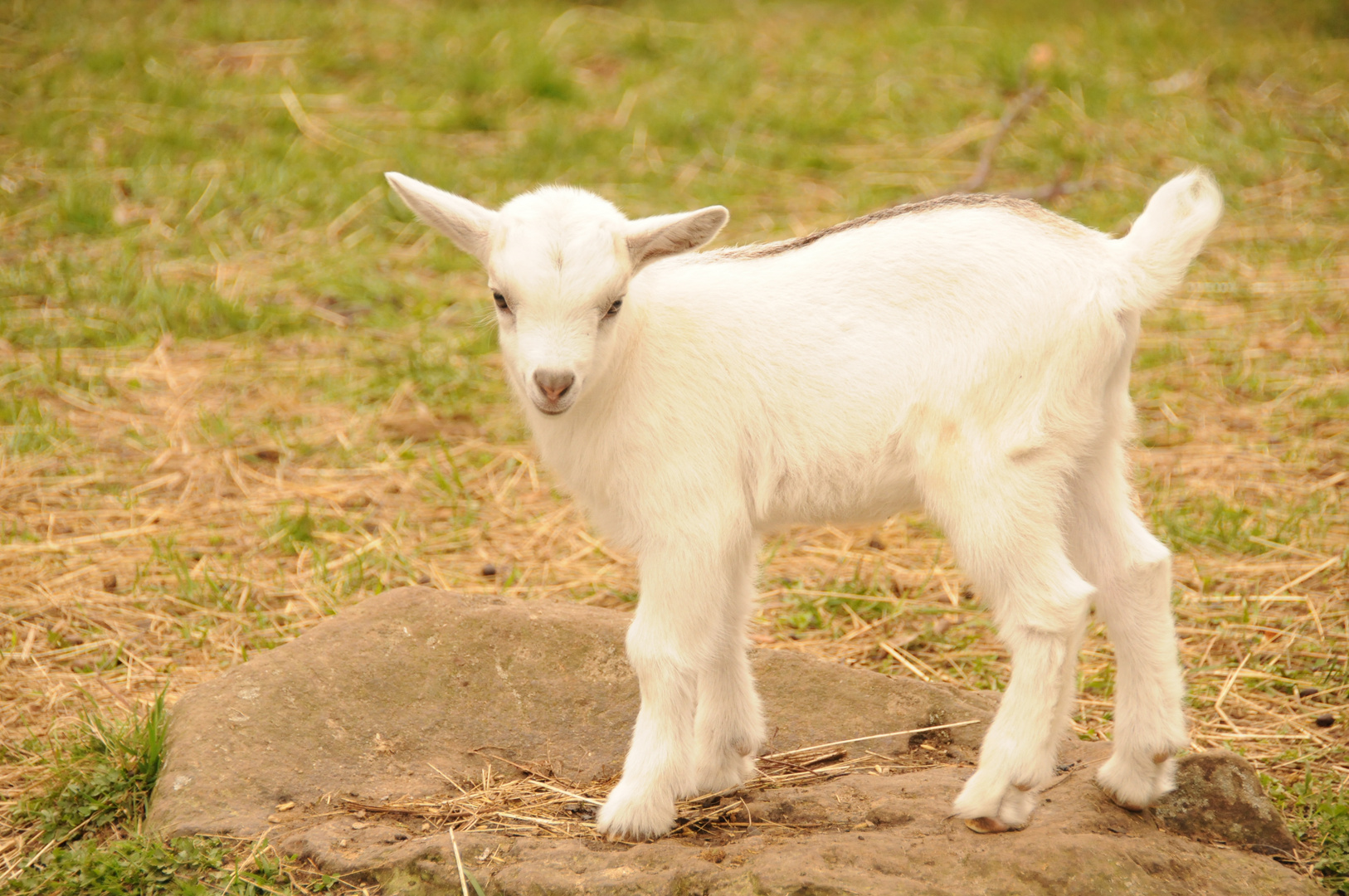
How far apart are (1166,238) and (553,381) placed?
167 cm

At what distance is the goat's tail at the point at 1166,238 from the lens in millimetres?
3365

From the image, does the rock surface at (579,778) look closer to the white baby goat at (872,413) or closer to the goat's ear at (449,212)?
the white baby goat at (872,413)

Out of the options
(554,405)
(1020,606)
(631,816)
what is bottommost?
(631,816)

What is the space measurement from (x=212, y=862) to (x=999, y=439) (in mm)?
2375

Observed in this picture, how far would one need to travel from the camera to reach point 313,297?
8250 millimetres

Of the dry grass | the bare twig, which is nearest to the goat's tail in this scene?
the dry grass

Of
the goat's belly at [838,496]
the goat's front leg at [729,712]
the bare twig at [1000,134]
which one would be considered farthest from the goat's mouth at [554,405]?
the bare twig at [1000,134]

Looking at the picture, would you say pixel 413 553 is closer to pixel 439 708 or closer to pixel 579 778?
pixel 439 708

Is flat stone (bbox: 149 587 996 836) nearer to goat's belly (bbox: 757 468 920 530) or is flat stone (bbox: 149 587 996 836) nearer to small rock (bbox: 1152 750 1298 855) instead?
small rock (bbox: 1152 750 1298 855)

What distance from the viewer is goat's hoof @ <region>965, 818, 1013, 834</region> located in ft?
11.0

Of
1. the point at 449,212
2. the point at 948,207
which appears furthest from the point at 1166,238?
the point at 449,212

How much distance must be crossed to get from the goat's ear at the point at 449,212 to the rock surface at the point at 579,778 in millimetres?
1454

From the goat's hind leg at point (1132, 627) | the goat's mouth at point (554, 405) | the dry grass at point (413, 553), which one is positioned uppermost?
the goat's mouth at point (554, 405)

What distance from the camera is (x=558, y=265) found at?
3369 mm
